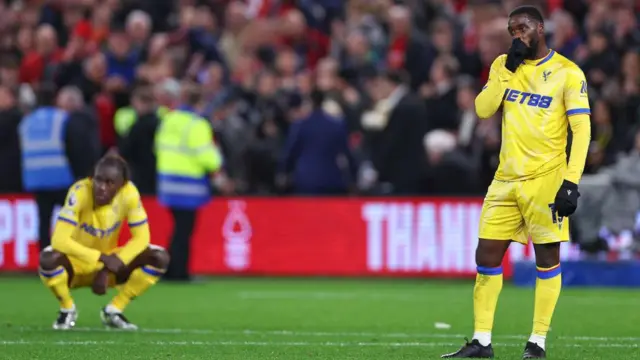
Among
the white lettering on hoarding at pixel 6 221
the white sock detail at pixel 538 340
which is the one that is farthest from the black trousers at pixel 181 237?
the white sock detail at pixel 538 340

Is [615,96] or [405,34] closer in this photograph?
[615,96]

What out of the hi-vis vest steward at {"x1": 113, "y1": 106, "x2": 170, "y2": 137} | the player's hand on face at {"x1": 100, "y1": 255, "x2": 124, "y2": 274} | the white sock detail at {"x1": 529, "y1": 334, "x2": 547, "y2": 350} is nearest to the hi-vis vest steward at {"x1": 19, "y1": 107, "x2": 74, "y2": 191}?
the hi-vis vest steward at {"x1": 113, "y1": 106, "x2": 170, "y2": 137}

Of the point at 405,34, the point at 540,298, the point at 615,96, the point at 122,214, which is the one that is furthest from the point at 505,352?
the point at 405,34

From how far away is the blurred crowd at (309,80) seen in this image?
1783 cm

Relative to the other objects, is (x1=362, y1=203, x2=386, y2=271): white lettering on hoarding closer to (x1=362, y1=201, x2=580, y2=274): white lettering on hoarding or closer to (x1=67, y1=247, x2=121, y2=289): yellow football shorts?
(x1=362, y1=201, x2=580, y2=274): white lettering on hoarding

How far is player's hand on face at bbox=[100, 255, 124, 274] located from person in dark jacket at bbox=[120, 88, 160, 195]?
710 cm

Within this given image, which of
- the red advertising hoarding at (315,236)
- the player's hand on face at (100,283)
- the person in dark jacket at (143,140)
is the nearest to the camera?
the player's hand on face at (100,283)

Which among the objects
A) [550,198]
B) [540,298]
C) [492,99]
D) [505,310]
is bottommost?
[505,310]

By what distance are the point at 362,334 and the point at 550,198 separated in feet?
8.30

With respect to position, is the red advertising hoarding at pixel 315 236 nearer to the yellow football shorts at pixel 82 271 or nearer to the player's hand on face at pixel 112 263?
the yellow football shorts at pixel 82 271

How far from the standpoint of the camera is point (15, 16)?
22.4 metres

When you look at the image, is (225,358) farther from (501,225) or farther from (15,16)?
(15,16)

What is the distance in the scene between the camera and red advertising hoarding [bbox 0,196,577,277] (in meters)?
17.8

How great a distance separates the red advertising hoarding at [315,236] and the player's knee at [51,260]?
691 cm
